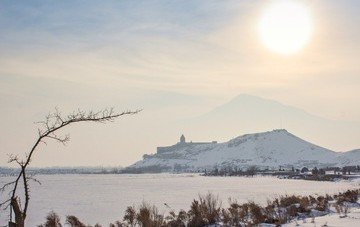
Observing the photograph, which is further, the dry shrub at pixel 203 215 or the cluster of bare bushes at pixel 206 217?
the dry shrub at pixel 203 215

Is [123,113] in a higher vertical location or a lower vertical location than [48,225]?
higher

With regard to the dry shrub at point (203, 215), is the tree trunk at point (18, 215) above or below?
above

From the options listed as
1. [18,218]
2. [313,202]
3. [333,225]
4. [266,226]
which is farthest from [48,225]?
[313,202]

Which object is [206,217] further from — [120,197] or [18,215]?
[120,197]

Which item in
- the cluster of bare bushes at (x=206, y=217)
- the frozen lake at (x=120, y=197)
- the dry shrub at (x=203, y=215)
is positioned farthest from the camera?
the frozen lake at (x=120, y=197)

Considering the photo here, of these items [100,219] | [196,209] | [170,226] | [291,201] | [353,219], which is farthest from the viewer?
[100,219]

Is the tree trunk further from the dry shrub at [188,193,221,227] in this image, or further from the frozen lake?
the frozen lake

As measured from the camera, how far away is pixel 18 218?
6.32 m

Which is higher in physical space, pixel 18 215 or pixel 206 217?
pixel 18 215

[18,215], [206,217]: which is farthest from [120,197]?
[18,215]

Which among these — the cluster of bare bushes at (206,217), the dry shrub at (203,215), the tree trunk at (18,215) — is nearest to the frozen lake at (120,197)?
the dry shrub at (203,215)

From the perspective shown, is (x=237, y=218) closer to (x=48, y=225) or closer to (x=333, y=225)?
(x=333, y=225)

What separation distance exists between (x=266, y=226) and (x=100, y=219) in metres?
18.3

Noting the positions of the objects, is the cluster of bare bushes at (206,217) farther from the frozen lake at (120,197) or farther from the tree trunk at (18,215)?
the tree trunk at (18,215)
